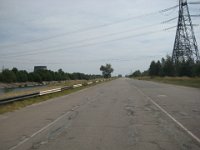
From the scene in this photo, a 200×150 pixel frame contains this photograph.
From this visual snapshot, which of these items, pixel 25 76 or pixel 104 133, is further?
pixel 25 76

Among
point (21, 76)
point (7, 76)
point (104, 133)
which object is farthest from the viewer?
point (21, 76)

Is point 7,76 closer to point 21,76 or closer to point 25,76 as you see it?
point 21,76

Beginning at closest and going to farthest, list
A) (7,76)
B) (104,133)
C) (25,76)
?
(104,133), (7,76), (25,76)

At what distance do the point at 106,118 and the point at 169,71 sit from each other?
109 meters

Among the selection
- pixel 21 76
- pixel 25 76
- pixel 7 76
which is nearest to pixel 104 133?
pixel 7 76

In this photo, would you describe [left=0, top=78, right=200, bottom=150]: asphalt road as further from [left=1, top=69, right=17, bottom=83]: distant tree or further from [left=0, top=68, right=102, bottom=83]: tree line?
[left=0, top=68, right=102, bottom=83]: tree line

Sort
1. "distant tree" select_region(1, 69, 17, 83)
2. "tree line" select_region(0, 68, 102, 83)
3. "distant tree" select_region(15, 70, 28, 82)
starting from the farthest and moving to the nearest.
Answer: "distant tree" select_region(15, 70, 28, 82) < "tree line" select_region(0, 68, 102, 83) < "distant tree" select_region(1, 69, 17, 83)

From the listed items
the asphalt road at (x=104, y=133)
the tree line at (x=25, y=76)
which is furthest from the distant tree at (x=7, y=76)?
the asphalt road at (x=104, y=133)

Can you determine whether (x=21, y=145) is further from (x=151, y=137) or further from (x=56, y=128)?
(x=151, y=137)

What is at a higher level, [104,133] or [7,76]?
[7,76]

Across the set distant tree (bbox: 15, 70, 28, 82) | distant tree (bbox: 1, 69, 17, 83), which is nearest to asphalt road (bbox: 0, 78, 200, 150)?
distant tree (bbox: 1, 69, 17, 83)

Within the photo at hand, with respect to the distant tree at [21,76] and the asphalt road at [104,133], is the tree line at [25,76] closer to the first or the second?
the distant tree at [21,76]

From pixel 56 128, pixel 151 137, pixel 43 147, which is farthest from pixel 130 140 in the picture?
pixel 56 128

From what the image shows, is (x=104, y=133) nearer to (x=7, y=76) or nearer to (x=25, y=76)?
(x=7, y=76)
